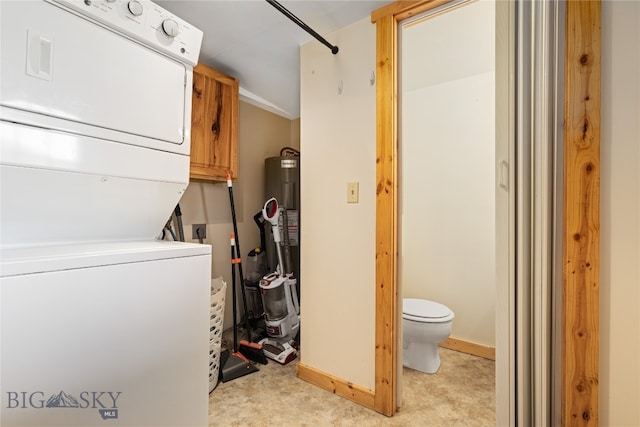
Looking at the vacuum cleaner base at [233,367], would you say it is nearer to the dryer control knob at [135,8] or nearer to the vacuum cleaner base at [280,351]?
the vacuum cleaner base at [280,351]

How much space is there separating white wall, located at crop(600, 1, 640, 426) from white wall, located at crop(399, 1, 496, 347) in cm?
121

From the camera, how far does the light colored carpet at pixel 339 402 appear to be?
5.00 ft

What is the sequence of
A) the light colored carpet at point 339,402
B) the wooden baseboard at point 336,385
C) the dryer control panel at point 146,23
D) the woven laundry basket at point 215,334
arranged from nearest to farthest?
the dryer control panel at point 146,23, the light colored carpet at point 339,402, the wooden baseboard at point 336,385, the woven laundry basket at point 215,334

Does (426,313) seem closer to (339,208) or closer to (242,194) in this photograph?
(339,208)

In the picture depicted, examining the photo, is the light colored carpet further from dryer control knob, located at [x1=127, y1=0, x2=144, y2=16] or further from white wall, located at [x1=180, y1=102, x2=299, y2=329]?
dryer control knob, located at [x1=127, y1=0, x2=144, y2=16]

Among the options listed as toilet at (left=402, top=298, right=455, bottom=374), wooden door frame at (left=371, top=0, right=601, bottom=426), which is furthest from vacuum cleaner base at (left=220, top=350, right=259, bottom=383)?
wooden door frame at (left=371, top=0, right=601, bottom=426)

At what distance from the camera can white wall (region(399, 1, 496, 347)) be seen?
2.20 metres

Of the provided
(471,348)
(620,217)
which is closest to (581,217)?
(620,217)

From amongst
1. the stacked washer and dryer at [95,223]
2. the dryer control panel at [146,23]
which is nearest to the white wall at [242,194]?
the stacked washer and dryer at [95,223]

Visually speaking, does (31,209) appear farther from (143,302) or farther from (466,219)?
(466,219)

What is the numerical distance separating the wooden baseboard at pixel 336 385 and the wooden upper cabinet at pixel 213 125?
58.6 inches

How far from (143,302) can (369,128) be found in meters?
1.36

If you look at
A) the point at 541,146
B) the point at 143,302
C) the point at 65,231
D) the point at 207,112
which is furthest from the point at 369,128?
the point at 65,231

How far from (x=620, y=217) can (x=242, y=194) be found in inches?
99.2
